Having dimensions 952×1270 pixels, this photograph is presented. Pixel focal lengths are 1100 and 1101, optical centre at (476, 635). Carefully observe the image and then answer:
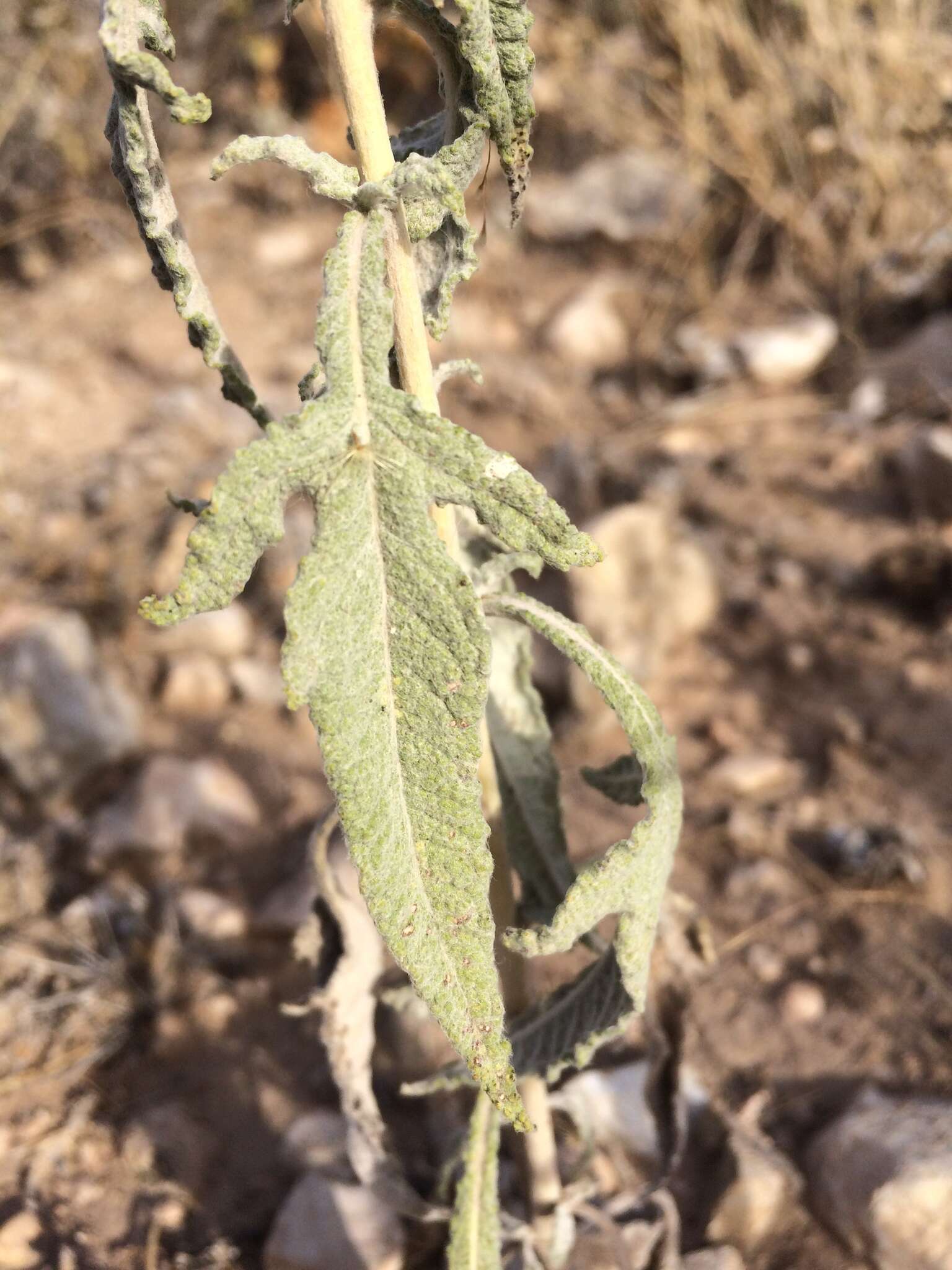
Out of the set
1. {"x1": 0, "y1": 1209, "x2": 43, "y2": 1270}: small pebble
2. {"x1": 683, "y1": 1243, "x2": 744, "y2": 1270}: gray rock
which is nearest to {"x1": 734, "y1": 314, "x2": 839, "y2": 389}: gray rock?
{"x1": 683, "y1": 1243, "x2": 744, "y2": 1270}: gray rock

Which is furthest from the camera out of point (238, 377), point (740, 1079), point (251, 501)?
point (740, 1079)

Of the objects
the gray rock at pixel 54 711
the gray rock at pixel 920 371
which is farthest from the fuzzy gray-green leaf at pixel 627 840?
the gray rock at pixel 920 371

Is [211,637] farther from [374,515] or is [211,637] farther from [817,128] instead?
[817,128]

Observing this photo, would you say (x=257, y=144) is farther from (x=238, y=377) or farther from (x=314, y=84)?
(x=314, y=84)

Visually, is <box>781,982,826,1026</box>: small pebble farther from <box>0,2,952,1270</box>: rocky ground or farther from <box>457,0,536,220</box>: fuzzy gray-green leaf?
<box>457,0,536,220</box>: fuzzy gray-green leaf

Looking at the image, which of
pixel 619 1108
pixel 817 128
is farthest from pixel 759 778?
pixel 817 128

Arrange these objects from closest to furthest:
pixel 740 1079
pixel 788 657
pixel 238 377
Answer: pixel 238 377
pixel 740 1079
pixel 788 657

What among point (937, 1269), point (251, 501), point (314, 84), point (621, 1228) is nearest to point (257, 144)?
point (251, 501)

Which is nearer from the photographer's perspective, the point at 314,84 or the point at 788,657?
the point at 788,657
